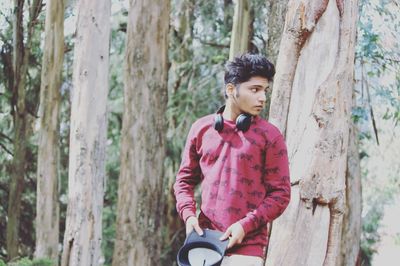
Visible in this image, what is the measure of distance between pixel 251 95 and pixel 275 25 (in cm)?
312

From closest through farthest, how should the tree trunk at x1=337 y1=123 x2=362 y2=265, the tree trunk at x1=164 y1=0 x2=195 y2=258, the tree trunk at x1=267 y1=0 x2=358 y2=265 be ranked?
the tree trunk at x1=267 y1=0 x2=358 y2=265 < the tree trunk at x1=337 y1=123 x2=362 y2=265 < the tree trunk at x1=164 y1=0 x2=195 y2=258

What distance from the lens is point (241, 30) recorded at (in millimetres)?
12695

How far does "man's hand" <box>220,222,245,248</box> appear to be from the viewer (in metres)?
3.51

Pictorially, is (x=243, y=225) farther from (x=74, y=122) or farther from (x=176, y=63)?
(x=176, y=63)

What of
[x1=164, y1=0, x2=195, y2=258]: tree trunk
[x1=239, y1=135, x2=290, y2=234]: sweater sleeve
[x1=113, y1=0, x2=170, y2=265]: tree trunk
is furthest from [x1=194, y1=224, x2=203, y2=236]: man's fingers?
[x1=164, y1=0, x2=195, y2=258]: tree trunk

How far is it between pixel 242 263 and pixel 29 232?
15.5 metres

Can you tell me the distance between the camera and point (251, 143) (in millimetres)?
3648

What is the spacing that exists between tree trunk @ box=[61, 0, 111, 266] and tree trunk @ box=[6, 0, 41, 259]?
8389 mm

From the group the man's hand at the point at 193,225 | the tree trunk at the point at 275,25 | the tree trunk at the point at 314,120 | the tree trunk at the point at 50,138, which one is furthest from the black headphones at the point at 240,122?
the tree trunk at the point at 50,138

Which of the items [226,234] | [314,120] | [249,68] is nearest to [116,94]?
[314,120]

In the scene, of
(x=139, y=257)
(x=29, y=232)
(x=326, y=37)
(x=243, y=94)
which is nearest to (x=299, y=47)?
(x=326, y=37)

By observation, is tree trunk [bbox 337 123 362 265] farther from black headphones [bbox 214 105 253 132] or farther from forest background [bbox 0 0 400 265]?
black headphones [bbox 214 105 253 132]

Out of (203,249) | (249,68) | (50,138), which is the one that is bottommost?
(50,138)

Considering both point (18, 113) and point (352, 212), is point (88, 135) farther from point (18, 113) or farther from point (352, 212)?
point (18, 113)
